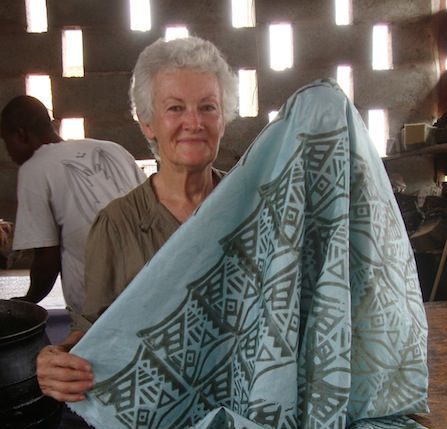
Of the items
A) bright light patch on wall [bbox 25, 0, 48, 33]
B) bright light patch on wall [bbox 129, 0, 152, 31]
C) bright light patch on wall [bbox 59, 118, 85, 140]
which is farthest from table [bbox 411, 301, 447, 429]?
bright light patch on wall [bbox 25, 0, 48, 33]

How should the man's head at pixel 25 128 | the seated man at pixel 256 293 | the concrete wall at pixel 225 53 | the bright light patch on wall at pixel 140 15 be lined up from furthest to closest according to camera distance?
the bright light patch on wall at pixel 140 15 < the concrete wall at pixel 225 53 < the man's head at pixel 25 128 < the seated man at pixel 256 293

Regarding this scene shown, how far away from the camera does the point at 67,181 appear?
2191 mm

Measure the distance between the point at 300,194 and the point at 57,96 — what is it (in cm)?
626

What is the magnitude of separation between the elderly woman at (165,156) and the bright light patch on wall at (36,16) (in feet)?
18.9

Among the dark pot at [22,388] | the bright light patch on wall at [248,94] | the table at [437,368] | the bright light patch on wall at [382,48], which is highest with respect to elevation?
the bright light patch on wall at [382,48]

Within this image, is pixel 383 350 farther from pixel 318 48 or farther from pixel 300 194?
pixel 318 48

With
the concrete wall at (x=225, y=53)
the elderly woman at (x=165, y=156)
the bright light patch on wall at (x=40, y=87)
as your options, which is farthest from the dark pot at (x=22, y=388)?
the bright light patch on wall at (x=40, y=87)

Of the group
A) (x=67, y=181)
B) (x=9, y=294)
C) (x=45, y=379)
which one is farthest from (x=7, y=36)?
(x=45, y=379)

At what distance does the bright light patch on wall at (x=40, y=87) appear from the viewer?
6.52m

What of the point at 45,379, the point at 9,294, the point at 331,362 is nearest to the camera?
the point at 331,362

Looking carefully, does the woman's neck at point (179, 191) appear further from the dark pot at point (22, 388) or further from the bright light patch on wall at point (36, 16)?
the bright light patch on wall at point (36, 16)

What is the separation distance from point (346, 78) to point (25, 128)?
5298 millimetres

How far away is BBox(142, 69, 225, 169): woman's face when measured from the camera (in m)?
1.35

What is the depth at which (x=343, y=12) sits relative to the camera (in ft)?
22.2
